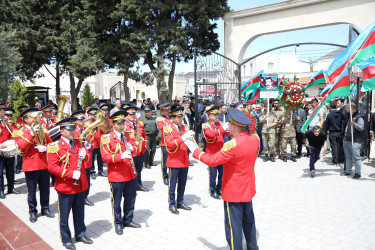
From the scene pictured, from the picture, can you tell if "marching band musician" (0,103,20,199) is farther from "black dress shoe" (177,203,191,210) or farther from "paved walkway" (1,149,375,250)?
"black dress shoe" (177,203,191,210)

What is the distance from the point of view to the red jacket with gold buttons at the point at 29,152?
5.84 metres

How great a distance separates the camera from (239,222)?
12.8ft

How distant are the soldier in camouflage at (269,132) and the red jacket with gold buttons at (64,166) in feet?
24.3

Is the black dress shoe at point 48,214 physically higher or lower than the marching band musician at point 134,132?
lower

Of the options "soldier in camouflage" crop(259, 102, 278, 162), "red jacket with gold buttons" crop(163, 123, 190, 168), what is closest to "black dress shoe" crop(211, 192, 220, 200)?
"red jacket with gold buttons" crop(163, 123, 190, 168)

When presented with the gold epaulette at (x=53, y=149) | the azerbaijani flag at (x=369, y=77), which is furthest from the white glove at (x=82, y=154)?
the azerbaijani flag at (x=369, y=77)

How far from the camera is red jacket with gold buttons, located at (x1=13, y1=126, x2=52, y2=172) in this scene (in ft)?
19.2

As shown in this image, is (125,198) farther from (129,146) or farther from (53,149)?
(53,149)

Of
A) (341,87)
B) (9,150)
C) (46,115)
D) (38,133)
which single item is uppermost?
(341,87)

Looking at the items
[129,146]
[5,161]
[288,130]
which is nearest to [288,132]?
[288,130]

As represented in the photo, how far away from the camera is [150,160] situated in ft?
33.1

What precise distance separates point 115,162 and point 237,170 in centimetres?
212

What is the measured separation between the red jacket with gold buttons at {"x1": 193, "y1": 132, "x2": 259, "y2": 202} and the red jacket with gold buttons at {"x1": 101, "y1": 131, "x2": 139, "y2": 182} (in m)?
1.55

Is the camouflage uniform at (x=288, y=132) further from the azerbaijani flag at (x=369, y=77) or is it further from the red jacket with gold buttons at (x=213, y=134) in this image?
the red jacket with gold buttons at (x=213, y=134)
